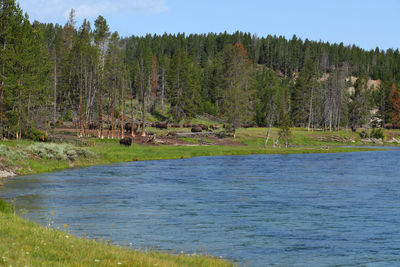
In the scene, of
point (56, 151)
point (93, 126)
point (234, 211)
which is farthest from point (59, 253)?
point (93, 126)

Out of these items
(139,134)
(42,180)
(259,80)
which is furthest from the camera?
(259,80)

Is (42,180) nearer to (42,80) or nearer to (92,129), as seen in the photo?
(42,80)

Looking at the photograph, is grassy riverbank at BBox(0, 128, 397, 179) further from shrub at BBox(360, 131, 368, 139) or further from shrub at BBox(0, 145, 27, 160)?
shrub at BBox(360, 131, 368, 139)

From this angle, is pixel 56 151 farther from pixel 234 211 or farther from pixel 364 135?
pixel 364 135

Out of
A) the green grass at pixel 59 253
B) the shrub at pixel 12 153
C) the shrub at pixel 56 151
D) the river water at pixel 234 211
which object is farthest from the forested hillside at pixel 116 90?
the green grass at pixel 59 253

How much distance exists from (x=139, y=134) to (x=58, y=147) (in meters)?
30.3

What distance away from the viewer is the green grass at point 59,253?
11.3 meters

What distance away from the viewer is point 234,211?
2609 cm

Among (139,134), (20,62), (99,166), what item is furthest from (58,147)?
(139,134)

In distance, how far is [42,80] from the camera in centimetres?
6212

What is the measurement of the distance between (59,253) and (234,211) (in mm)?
14940

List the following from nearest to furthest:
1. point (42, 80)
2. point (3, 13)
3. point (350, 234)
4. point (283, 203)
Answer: point (350, 234) → point (283, 203) → point (3, 13) → point (42, 80)

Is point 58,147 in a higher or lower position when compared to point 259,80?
lower

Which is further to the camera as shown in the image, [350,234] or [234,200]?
[234,200]
